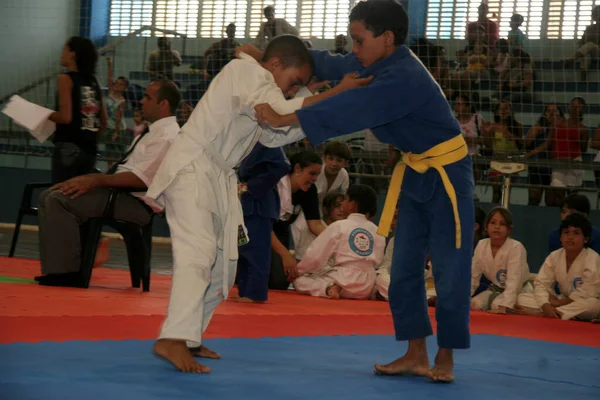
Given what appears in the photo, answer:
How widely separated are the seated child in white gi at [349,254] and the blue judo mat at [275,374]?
247 centimetres

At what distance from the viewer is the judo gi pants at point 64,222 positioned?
548 centimetres

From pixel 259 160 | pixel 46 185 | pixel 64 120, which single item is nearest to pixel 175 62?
pixel 46 185

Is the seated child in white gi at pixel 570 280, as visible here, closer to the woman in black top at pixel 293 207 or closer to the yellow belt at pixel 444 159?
the woman in black top at pixel 293 207

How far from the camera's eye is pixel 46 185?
275 inches

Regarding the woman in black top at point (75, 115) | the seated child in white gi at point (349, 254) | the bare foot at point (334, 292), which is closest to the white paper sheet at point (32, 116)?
the woman in black top at point (75, 115)

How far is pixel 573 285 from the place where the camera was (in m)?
6.33

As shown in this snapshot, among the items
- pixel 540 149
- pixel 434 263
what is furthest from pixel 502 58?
pixel 434 263

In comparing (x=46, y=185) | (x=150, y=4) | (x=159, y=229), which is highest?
(x=150, y=4)

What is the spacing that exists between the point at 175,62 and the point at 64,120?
6.36 metres

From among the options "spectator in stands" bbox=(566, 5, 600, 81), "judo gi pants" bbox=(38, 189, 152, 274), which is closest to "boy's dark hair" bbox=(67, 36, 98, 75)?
"judo gi pants" bbox=(38, 189, 152, 274)

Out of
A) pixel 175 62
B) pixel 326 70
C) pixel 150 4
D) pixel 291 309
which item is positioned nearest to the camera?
pixel 326 70

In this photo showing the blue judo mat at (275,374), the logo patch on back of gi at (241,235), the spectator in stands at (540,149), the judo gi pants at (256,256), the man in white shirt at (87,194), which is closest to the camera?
the blue judo mat at (275,374)

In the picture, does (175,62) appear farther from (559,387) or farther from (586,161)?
(559,387)

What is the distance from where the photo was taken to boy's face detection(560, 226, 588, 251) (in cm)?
624
